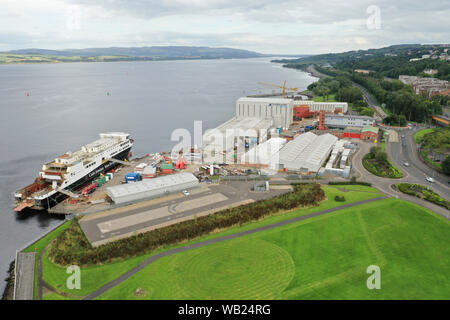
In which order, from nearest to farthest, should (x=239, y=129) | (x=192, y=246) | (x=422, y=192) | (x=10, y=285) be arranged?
(x=10, y=285)
(x=192, y=246)
(x=422, y=192)
(x=239, y=129)

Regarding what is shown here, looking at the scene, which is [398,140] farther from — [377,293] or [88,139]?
[88,139]

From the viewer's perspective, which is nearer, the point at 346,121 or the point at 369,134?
the point at 369,134

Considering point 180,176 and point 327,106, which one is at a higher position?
point 327,106

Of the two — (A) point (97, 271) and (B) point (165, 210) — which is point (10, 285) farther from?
(B) point (165, 210)

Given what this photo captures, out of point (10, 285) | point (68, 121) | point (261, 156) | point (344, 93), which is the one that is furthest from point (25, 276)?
point (344, 93)

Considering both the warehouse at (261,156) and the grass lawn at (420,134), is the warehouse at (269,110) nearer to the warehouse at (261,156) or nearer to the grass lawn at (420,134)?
the warehouse at (261,156)

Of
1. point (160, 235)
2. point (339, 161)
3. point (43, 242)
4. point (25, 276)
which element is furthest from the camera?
point (339, 161)
